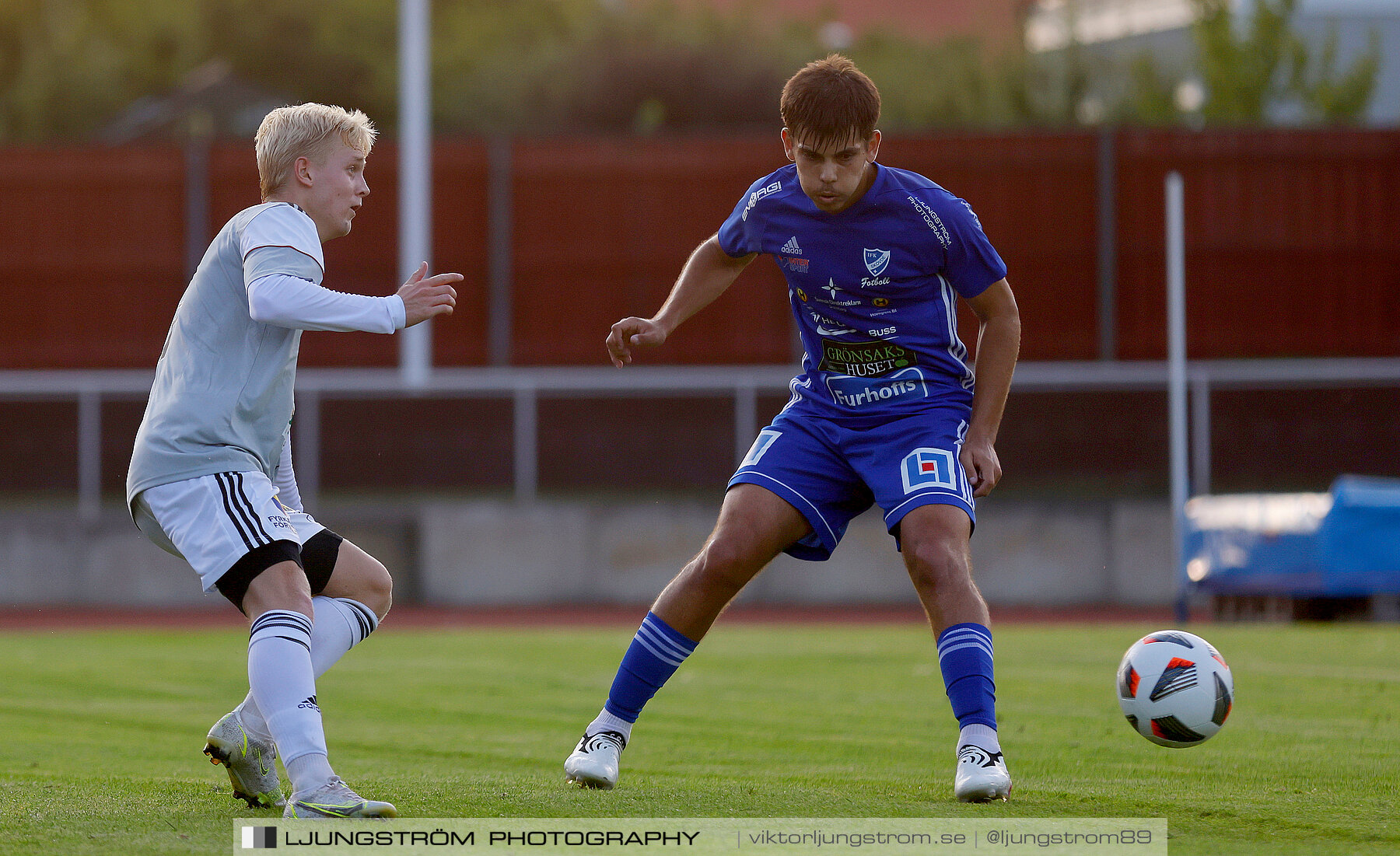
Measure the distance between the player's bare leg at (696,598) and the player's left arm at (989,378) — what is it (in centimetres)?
50

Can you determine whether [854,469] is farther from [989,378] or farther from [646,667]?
[646,667]

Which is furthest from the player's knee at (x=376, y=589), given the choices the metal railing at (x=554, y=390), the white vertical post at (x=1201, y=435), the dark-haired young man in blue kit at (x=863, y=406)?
the white vertical post at (x=1201, y=435)

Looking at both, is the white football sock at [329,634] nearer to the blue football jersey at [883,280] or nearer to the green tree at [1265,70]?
the blue football jersey at [883,280]

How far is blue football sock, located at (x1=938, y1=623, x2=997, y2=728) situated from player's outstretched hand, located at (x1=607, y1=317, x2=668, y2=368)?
1137 millimetres

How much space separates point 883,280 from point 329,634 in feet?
5.64

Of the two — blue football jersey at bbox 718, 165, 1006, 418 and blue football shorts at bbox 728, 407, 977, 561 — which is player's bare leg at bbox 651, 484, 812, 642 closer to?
blue football shorts at bbox 728, 407, 977, 561

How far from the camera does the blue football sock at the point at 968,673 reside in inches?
170

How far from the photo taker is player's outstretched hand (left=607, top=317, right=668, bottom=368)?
4648mm

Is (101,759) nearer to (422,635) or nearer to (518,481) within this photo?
(422,635)

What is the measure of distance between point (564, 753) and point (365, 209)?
17760 millimetres

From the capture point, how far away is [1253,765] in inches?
196

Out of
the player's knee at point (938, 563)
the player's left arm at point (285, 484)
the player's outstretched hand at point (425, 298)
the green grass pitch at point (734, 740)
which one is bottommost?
the green grass pitch at point (734, 740)

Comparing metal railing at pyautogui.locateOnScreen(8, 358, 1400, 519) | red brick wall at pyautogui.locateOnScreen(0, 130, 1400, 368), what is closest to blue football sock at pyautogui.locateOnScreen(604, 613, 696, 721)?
metal railing at pyautogui.locateOnScreen(8, 358, 1400, 519)

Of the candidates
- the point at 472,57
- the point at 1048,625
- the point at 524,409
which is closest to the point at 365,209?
the point at 524,409
